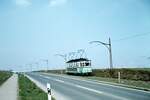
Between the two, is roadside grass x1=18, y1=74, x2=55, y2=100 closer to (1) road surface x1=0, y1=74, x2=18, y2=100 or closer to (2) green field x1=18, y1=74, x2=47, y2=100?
(2) green field x1=18, y1=74, x2=47, y2=100

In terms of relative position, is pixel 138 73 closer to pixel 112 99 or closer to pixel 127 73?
pixel 127 73

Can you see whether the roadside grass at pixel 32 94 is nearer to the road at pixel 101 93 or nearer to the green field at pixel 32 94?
the green field at pixel 32 94

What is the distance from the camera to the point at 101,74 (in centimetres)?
5444

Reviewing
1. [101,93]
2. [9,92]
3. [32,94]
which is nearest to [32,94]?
[32,94]

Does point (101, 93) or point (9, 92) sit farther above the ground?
point (101, 93)

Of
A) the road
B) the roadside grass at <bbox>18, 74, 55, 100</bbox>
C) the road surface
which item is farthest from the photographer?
the road surface

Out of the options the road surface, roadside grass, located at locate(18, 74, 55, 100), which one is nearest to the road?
roadside grass, located at locate(18, 74, 55, 100)

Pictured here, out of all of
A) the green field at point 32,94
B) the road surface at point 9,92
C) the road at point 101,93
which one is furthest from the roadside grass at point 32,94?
the road at point 101,93

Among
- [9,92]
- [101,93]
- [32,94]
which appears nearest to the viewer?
[101,93]

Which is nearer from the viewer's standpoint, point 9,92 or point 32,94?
point 32,94

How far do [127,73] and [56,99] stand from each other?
27.5 metres

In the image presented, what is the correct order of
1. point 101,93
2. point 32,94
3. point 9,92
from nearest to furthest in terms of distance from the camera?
point 101,93 < point 32,94 < point 9,92

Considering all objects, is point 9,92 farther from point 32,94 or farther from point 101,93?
point 101,93

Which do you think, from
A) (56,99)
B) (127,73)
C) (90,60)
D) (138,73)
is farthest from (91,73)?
(56,99)
